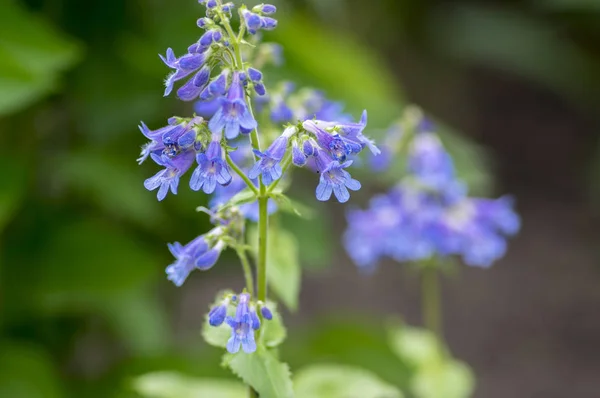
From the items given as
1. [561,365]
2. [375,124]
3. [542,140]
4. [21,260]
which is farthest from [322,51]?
[542,140]

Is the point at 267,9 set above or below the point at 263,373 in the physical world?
above

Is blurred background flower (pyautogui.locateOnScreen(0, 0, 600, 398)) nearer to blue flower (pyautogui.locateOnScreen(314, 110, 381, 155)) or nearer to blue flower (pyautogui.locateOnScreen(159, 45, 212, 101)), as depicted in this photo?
blue flower (pyautogui.locateOnScreen(314, 110, 381, 155))

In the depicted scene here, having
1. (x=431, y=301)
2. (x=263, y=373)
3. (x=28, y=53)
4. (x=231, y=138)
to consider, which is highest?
(x=431, y=301)

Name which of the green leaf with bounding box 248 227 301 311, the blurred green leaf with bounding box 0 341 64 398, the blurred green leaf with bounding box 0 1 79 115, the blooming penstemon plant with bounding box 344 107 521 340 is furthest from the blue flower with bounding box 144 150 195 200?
the blurred green leaf with bounding box 0 341 64 398

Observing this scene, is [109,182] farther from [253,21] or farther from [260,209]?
[253,21]

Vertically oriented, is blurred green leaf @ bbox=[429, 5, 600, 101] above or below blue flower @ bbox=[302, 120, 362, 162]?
above

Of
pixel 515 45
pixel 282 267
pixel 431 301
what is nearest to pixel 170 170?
pixel 282 267

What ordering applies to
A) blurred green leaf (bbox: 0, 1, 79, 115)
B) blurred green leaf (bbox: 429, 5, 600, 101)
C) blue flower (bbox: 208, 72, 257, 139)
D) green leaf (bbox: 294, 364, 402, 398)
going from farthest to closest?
blurred green leaf (bbox: 429, 5, 600, 101) < blurred green leaf (bbox: 0, 1, 79, 115) < green leaf (bbox: 294, 364, 402, 398) < blue flower (bbox: 208, 72, 257, 139)

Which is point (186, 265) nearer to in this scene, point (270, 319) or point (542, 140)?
point (270, 319)
